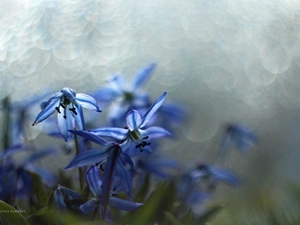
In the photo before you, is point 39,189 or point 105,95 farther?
point 105,95

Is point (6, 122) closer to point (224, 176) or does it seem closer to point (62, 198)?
point (62, 198)

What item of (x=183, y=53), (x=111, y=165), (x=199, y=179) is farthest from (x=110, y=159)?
(x=183, y=53)

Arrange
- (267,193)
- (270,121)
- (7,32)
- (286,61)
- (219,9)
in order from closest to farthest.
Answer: (267,193) → (7,32) → (270,121) → (286,61) → (219,9)

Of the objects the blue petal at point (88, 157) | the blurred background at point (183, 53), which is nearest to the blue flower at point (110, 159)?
the blue petal at point (88, 157)

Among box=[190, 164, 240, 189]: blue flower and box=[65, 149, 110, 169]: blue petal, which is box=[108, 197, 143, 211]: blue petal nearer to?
box=[65, 149, 110, 169]: blue petal

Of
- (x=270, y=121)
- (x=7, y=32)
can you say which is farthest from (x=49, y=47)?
(x=270, y=121)

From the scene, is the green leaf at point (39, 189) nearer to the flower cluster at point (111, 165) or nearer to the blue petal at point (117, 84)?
the flower cluster at point (111, 165)

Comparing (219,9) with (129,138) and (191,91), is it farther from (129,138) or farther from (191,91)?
(129,138)
